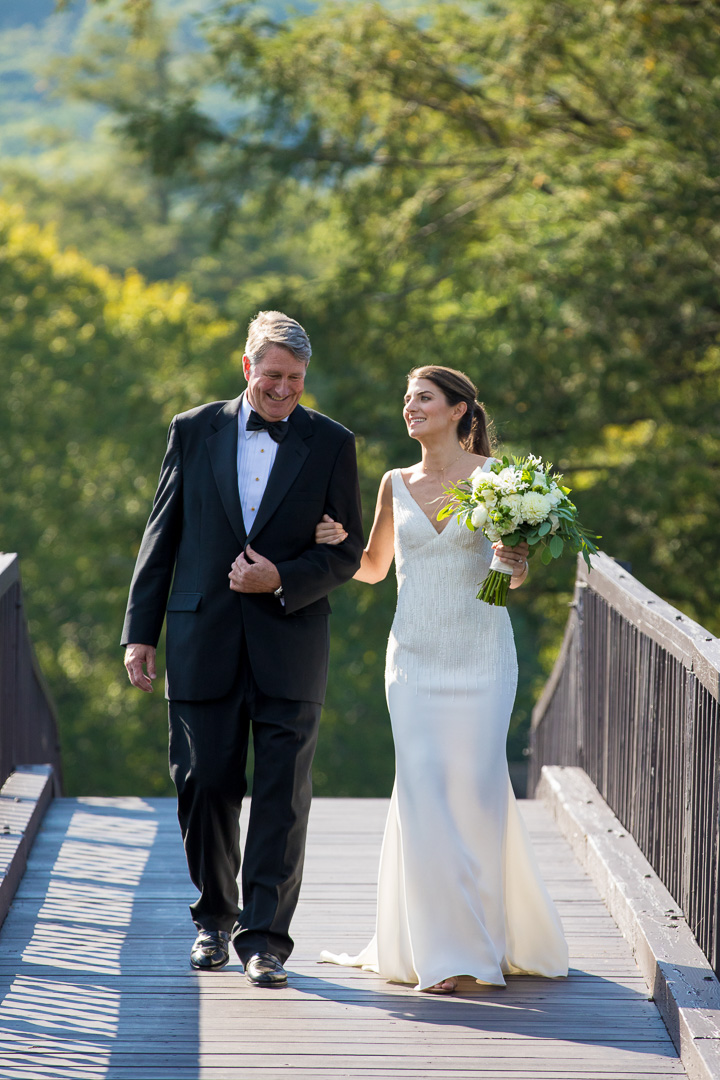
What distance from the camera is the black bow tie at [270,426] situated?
146 inches

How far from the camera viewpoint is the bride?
3658 millimetres

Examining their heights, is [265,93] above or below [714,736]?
above

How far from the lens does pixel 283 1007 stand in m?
3.39

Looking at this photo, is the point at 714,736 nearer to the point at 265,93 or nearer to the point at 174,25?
the point at 265,93

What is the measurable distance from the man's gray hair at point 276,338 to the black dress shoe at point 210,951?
1.67m

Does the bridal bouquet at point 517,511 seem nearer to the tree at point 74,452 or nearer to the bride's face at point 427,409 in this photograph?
the bride's face at point 427,409

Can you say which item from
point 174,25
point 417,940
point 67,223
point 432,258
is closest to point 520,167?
point 432,258

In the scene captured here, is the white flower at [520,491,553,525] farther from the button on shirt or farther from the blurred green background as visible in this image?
the blurred green background

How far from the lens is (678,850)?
3861 mm

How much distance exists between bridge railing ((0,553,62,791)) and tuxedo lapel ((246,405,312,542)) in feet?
4.85

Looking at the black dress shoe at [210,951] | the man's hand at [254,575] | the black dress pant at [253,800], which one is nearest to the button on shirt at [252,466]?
the man's hand at [254,575]

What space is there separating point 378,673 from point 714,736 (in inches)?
782

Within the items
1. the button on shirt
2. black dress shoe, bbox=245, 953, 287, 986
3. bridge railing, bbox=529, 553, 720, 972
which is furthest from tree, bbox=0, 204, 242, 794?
black dress shoe, bbox=245, 953, 287, 986

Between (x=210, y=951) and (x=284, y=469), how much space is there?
4.61 feet
